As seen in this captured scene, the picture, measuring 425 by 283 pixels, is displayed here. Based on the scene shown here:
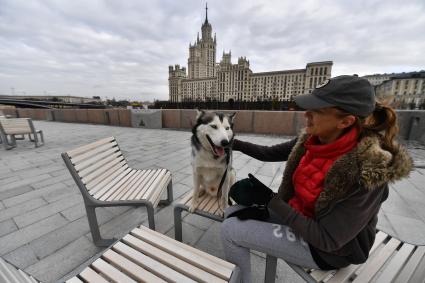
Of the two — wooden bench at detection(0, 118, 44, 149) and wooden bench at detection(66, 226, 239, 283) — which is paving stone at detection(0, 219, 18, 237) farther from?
wooden bench at detection(0, 118, 44, 149)

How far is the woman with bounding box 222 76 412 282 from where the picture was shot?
103cm

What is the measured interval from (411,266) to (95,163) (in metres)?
3.08

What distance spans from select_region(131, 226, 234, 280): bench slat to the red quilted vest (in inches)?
26.9

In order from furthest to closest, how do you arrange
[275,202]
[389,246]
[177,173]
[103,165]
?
[177,173] < [103,165] < [389,246] < [275,202]

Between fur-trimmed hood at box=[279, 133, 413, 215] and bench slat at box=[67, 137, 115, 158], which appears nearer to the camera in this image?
fur-trimmed hood at box=[279, 133, 413, 215]

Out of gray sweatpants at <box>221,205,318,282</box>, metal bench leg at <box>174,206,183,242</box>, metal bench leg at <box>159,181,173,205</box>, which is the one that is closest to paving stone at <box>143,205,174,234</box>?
metal bench leg at <box>159,181,173,205</box>

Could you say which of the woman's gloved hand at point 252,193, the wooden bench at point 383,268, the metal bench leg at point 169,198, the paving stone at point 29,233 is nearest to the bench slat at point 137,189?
the metal bench leg at point 169,198

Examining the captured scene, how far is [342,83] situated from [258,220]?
1096 millimetres

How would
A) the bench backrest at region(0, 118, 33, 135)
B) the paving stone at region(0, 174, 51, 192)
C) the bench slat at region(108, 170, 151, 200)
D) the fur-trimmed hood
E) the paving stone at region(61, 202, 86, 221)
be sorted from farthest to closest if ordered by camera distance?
the bench backrest at region(0, 118, 33, 135) → the paving stone at region(0, 174, 51, 192) → the paving stone at region(61, 202, 86, 221) → the bench slat at region(108, 170, 151, 200) → the fur-trimmed hood

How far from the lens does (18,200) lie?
10.5ft

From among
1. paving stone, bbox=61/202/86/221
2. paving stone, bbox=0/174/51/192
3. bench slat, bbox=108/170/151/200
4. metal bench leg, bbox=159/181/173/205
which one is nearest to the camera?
bench slat, bbox=108/170/151/200

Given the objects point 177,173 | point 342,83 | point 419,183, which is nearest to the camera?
point 342,83

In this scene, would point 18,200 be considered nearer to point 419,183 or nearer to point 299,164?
point 299,164

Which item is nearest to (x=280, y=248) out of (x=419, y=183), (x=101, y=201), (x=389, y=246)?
(x=389, y=246)
